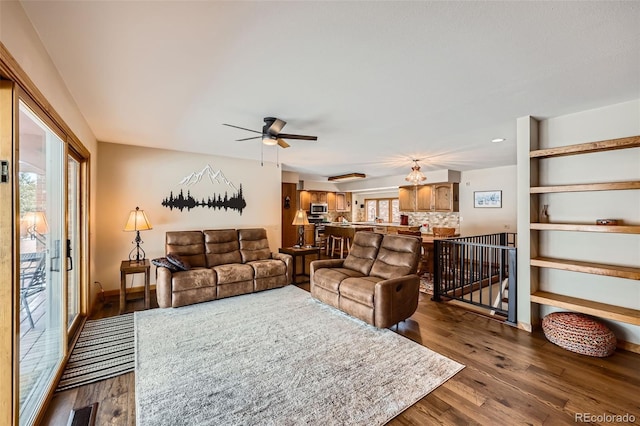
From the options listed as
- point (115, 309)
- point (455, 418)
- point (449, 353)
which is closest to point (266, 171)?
point (115, 309)

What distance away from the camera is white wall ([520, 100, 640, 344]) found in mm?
2746

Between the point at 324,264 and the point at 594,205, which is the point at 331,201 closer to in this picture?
the point at 324,264

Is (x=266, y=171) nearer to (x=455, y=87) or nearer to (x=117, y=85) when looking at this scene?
(x=117, y=85)

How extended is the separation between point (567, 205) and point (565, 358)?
1.69 m

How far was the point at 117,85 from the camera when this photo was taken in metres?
2.39

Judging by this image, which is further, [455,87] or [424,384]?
[455,87]

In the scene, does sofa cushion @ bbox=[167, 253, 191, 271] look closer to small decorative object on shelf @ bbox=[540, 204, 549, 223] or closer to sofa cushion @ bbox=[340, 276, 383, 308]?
sofa cushion @ bbox=[340, 276, 383, 308]

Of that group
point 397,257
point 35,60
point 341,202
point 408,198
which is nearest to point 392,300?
point 397,257

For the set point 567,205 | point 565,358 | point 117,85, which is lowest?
point 565,358

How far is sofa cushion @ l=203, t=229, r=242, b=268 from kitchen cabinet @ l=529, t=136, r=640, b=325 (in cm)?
426

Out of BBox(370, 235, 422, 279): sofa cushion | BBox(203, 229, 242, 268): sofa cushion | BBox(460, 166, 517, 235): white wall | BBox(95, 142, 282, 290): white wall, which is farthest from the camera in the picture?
BBox(460, 166, 517, 235): white wall

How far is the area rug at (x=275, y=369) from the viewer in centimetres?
182

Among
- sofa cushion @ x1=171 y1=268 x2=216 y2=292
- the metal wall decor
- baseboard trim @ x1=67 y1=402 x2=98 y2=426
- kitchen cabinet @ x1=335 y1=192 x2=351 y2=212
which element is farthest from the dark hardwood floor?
kitchen cabinet @ x1=335 y1=192 x2=351 y2=212

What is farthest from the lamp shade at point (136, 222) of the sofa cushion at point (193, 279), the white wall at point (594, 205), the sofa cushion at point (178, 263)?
the white wall at point (594, 205)
